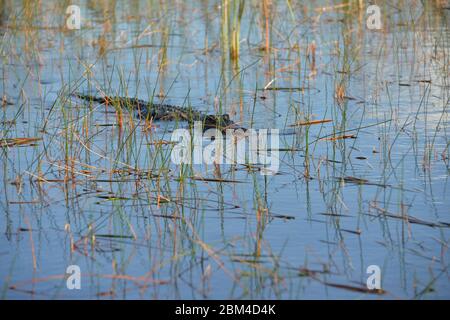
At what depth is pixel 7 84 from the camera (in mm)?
7793

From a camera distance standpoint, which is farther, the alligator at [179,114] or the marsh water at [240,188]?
the alligator at [179,114]

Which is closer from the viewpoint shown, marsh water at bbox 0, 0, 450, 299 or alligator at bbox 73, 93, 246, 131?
marsh water at bbox 0, 0, 450, 299

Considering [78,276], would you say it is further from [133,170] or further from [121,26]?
[121,26]

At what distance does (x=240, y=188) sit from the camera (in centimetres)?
473

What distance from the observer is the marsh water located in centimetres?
358

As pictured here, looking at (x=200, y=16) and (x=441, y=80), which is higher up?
(x=200, y=16)

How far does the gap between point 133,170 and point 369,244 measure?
169 centimetres

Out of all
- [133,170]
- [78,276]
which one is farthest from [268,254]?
[133,170]

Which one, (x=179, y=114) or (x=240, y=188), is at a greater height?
(x=179, y=114)

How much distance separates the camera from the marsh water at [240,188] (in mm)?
3584

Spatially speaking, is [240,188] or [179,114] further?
[179,114]
